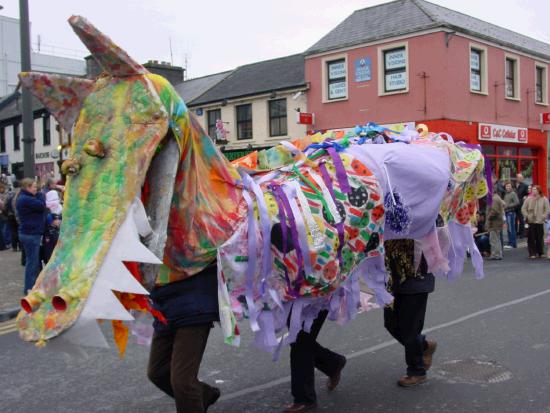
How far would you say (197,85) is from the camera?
96.0 ft

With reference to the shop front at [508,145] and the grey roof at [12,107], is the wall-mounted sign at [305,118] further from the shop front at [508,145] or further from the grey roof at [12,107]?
the grey roof at [12,107]

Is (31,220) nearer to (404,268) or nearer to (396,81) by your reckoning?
(404,268)

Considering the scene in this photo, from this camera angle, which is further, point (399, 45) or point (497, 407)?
point (399, 45)

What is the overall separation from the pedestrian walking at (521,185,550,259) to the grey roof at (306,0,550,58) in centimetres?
797

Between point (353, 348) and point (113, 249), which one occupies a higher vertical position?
point (113, 249)

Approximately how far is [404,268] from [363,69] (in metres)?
17.5

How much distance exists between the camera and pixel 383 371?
491 centimetres

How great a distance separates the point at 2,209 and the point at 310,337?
11.9 meters

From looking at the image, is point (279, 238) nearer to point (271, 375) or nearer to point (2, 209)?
point (271, 375)

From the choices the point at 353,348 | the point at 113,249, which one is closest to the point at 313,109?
the point at 353,348

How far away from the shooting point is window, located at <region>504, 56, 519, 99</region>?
73.3ft

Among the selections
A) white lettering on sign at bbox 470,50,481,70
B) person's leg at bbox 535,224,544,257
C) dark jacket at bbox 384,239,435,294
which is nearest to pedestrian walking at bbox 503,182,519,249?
person's leg at bbox 535,224,544,257

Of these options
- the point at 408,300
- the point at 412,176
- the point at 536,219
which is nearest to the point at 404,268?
the point at 408,300

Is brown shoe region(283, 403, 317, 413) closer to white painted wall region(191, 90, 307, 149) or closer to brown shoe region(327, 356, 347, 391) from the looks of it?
brown shoe region(327, 356, 347, 391)
